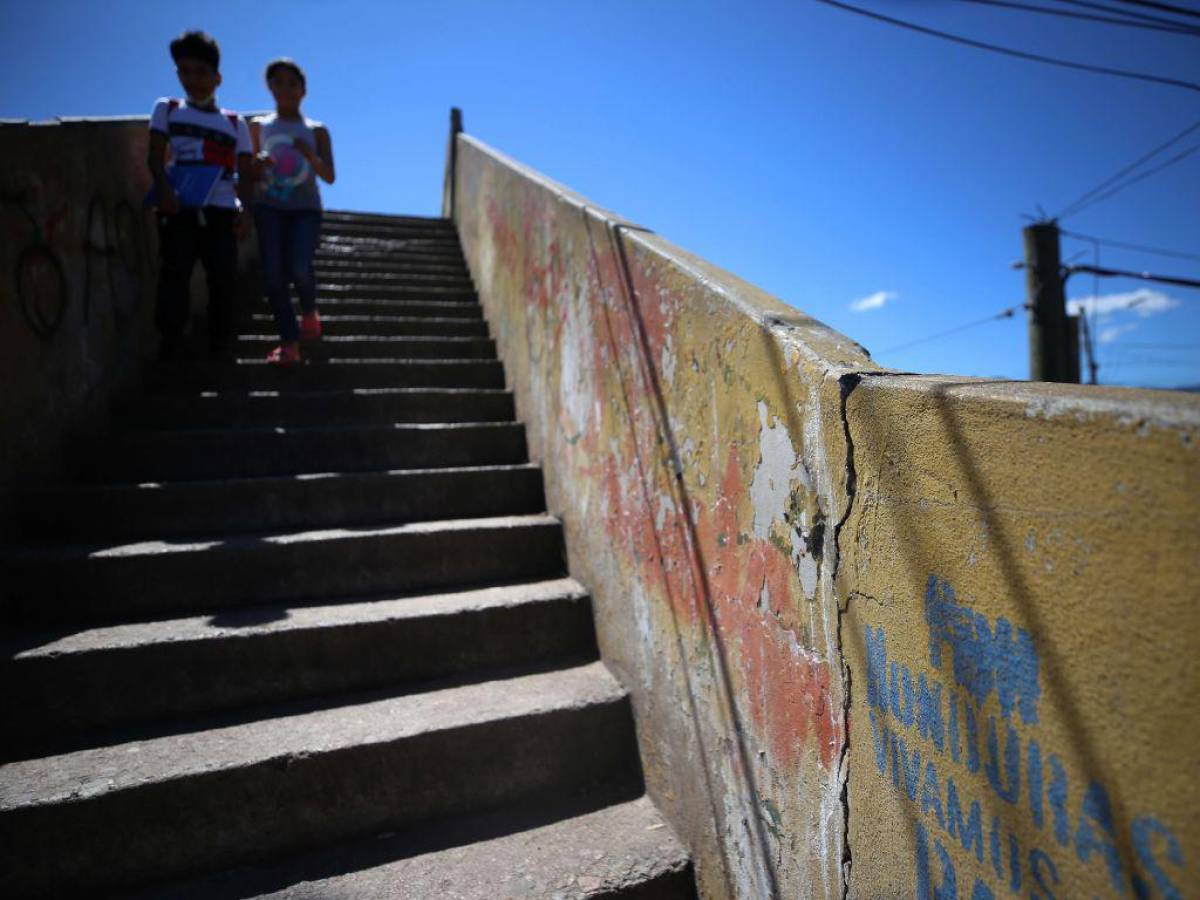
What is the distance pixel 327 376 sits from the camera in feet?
12.5

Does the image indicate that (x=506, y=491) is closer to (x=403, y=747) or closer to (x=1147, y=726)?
(x=403, y=747)

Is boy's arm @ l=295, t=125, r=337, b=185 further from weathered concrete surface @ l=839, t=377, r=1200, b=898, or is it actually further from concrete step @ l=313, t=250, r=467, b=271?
weathered concrete surface @ l=839, t=377, r=1200, b=898

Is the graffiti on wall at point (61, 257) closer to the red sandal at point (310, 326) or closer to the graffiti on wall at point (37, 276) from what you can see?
the graffiti on wall at point (37, 276)

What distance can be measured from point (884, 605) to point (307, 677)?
2016mm

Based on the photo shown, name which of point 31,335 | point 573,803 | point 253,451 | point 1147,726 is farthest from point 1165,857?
point 31,335

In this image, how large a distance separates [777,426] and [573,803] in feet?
4.92

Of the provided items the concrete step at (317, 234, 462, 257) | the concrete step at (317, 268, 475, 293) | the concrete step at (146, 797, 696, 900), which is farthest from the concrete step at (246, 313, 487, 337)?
the concrete step at (146, 797, 696, 900)

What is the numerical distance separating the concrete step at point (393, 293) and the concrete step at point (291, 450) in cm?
187

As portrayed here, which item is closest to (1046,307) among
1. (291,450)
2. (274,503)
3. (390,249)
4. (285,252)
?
(390,249)

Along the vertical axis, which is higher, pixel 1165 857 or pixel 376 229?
pixel 376 229

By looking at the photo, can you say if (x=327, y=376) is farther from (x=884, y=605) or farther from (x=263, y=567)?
(x=884, y=605)

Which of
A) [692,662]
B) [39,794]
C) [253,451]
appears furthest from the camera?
[253,451]

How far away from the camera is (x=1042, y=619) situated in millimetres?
836

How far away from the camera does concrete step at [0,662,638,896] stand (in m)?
1.75
